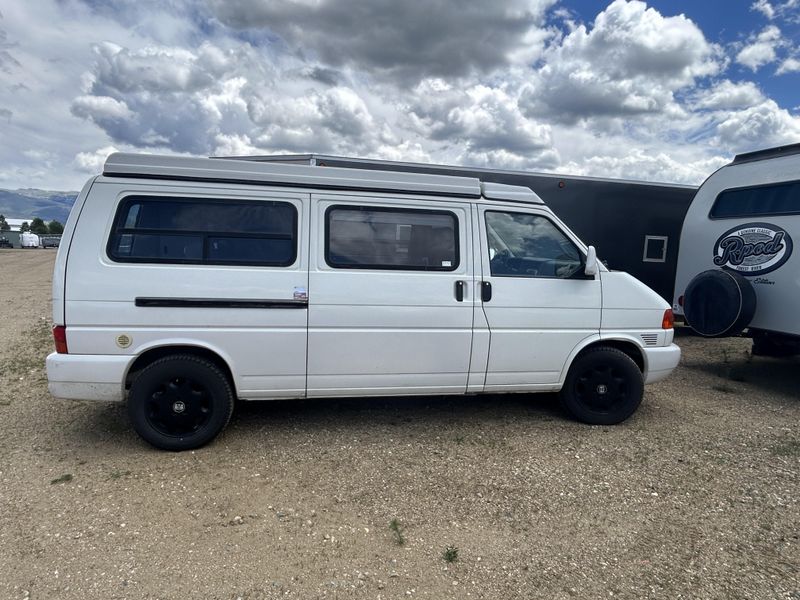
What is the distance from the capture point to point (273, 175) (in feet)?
12.9

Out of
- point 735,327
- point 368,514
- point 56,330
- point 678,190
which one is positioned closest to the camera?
point 368,514

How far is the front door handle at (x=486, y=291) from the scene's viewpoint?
4191 mm

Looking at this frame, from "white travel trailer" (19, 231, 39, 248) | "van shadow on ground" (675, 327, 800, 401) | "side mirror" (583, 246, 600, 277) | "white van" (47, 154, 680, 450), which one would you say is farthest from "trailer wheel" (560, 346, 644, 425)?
"white travel trailer" (19, 231, 39, 248)

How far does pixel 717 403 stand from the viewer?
5504mm

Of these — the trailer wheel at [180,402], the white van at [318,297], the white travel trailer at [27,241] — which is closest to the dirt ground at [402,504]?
the trailer wheel at [180,402]

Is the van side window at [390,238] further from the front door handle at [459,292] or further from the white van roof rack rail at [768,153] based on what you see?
the white van roof rack rail at [768,153]

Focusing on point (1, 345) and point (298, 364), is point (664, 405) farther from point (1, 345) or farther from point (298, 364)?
point (1, 345)

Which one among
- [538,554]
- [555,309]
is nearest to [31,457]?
[538,554]

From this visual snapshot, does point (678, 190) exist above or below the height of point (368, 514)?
above

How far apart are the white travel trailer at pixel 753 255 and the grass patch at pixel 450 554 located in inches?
190

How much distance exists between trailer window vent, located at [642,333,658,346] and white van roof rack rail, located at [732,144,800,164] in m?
3.34

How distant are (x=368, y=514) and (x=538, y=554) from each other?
1032 millimetres

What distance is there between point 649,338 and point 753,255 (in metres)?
2.73

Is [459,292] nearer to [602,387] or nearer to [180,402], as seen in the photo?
[602,387]
